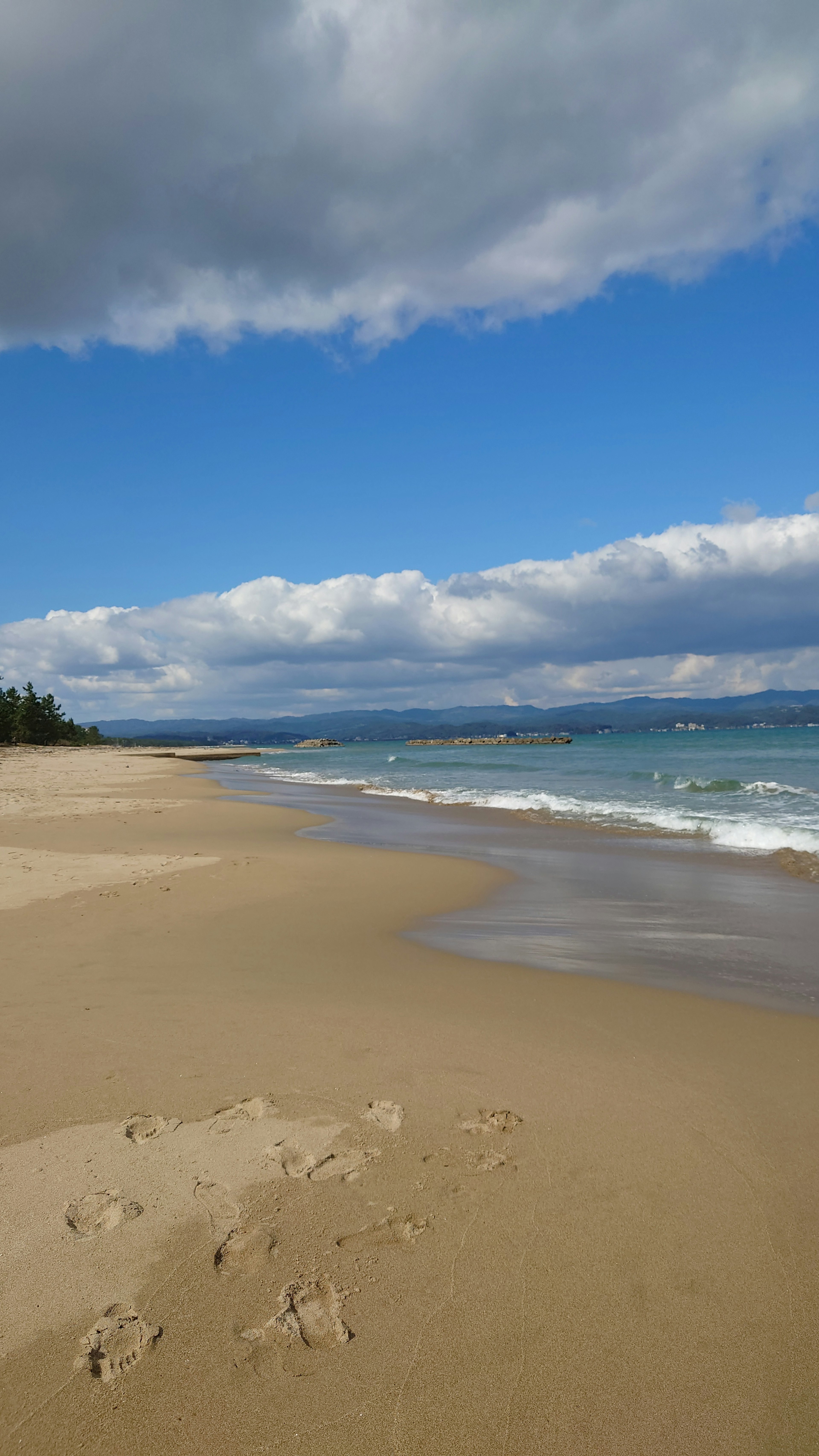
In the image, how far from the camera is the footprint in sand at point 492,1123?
3.80m

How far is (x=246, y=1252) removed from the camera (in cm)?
287

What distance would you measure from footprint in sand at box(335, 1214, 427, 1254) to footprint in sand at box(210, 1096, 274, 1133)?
3.49ft

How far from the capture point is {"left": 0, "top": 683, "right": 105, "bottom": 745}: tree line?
75250 millimetres

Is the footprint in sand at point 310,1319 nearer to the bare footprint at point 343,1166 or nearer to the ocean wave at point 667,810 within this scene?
the bare footprint at point 343,1166

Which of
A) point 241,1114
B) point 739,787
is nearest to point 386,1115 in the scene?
point 241,1114

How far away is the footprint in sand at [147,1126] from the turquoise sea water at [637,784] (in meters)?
13.2

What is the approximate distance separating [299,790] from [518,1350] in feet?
99.2

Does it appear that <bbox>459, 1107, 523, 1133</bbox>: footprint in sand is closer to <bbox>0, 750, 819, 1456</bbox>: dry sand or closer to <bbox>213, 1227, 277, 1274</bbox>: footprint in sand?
<bbox>0, 750, 819, 1456</bbox>: dry sand

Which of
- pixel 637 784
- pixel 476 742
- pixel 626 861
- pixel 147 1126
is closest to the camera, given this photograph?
pixel 147 1126

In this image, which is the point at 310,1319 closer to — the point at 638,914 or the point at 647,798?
the point at 638,914

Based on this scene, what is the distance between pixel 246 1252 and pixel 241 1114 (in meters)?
1.06

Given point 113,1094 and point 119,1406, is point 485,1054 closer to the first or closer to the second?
point 113,1094

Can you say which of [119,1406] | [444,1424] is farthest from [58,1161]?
[444,1424]

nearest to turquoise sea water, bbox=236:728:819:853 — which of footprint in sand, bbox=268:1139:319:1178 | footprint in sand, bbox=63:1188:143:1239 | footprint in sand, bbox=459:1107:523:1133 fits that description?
footprint in sand, bbox=459:1107:523:1133
